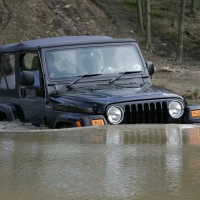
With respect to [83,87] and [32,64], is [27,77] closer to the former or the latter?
[32,64]

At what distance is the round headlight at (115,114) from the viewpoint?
7781 millimetres

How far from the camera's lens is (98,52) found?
9062 mm

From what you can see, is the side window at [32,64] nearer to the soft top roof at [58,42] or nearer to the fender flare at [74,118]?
the soft top roof at [58,42]

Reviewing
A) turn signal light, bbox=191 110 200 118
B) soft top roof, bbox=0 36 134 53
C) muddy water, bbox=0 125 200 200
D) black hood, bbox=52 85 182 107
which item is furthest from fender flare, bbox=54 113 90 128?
muddy water, bbox=0 125 200 200

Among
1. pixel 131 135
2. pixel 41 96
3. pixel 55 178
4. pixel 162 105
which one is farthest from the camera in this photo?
pixel 41 96

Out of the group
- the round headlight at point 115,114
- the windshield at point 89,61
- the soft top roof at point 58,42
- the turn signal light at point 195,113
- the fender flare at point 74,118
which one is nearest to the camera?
the fender flare at point 74,118

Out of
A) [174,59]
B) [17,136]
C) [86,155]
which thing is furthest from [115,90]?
[174,59]

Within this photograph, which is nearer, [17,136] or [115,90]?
[17,136]

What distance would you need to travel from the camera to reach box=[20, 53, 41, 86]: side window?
889 cm

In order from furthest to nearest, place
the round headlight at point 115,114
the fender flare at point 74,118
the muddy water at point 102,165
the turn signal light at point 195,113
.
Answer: the turn signal light at point 195,113 < the round headlight at point 115,114 < the fender flare at point 74,118 < the muddy water at point 102,165

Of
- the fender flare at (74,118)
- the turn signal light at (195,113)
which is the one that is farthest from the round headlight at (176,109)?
the fender flare at (74,118)

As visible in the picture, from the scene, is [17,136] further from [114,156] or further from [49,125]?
[49,125]

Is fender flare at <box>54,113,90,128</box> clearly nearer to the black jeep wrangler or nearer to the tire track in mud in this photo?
the black jeep wrangler

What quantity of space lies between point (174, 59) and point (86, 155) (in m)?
30.6
